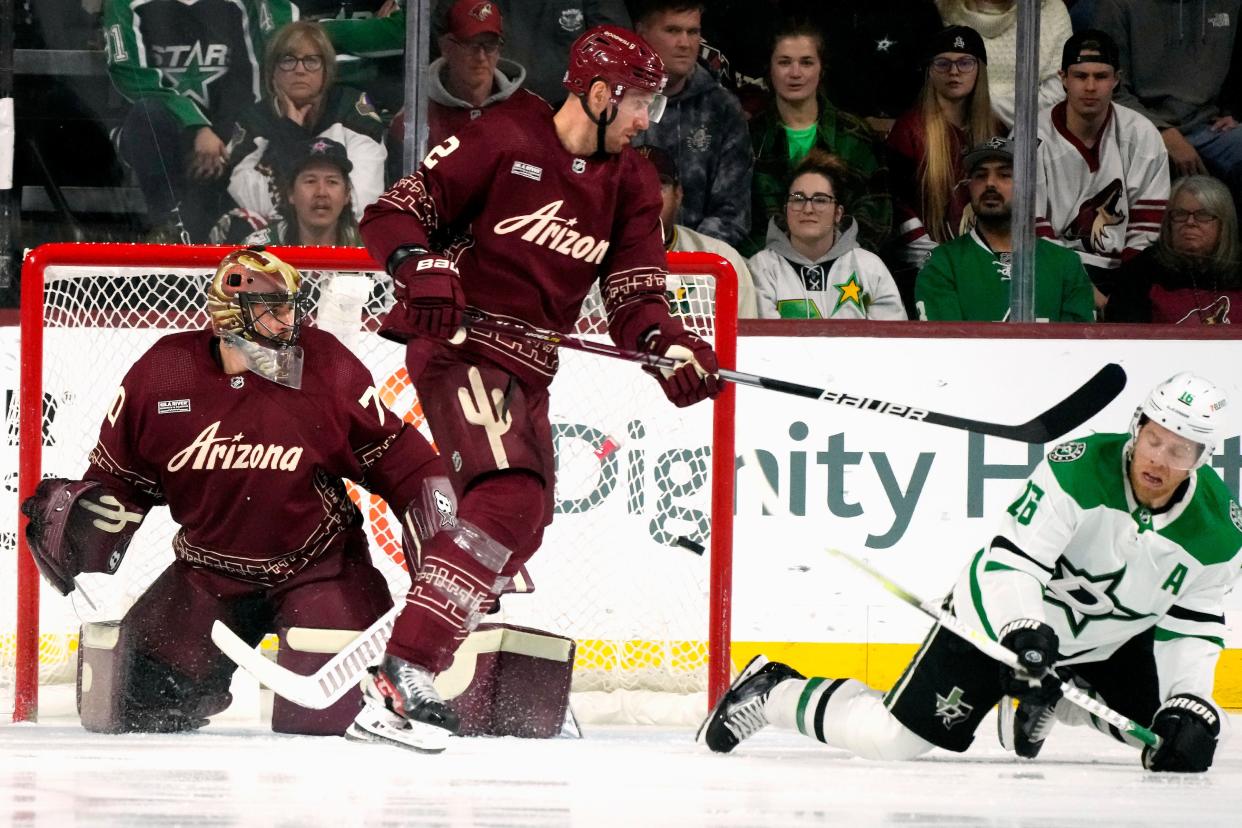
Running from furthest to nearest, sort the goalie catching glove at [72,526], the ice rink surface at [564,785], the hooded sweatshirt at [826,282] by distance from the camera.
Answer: the hooded sweatshirt at [826,282] < the goalie catching glove at [72,526] < the ice rink surface at [564,785]

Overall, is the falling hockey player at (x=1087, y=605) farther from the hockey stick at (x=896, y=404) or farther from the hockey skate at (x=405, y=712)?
the hockey skate at (x=405, y=712)

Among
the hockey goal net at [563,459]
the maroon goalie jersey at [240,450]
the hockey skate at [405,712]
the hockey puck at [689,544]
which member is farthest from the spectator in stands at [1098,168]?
the hockey skate at [405,712]

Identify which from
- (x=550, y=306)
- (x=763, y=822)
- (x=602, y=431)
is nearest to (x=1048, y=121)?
(x=602, y=431)

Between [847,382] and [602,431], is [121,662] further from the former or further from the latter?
[847,382]

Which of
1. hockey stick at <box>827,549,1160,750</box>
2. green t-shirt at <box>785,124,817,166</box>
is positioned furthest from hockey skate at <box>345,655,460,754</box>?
green t-shirt at <box>785,124,817,166</box>

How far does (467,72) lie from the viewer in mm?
4121

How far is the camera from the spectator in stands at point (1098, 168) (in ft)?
13.8

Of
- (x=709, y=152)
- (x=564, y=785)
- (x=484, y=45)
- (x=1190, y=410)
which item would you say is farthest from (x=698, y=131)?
(x=564, y=785)

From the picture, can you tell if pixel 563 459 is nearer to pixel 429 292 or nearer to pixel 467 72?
pixel 467 72

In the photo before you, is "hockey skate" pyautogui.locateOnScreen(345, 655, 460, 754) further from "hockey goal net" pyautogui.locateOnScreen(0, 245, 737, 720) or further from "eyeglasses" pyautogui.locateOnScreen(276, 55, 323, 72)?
"eyeglasses" pyautogui.locateOnScreen(276, 55, 323, 72)

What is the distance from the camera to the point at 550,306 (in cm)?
309

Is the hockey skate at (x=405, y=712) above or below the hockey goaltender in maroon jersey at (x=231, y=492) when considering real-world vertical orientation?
below

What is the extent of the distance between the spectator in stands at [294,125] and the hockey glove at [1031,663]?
6.27 feet

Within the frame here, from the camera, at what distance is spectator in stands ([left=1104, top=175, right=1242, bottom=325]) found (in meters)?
4.16
